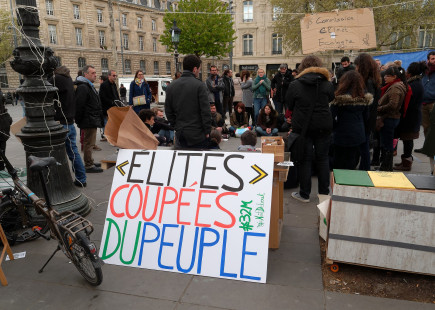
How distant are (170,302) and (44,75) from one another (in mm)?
3130

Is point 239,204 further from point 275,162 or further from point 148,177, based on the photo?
point 148,177

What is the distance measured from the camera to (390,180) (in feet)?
9.68

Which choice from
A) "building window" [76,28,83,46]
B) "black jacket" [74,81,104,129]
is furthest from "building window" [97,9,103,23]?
"black jacket" [74,81,104,129]

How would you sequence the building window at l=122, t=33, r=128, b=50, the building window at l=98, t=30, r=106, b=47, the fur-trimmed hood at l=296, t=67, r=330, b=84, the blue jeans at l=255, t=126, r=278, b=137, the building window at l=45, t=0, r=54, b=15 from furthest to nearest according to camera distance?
the building window at l=122, t=33, r=128, b=50
the building window at l=98, t=30, r=106, b=47
the building window at l=45, t=0, r=54, b=15
the blue jeans at l=255, t=126, r=278, b=137
the fur-trimmed hood at l=296, t=67, r=330, b=84

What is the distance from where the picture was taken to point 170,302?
2744 mm

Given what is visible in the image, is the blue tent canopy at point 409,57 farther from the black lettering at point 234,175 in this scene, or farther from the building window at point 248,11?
the building window at point 248,11

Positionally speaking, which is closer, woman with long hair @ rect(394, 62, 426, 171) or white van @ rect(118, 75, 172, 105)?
woman with long hair @ rect(394, 62, 426, 171)

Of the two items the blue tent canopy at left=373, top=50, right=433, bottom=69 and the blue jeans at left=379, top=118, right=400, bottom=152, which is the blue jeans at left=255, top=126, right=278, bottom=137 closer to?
the blue jeans at left=379, top=118, right=400, bottom=152

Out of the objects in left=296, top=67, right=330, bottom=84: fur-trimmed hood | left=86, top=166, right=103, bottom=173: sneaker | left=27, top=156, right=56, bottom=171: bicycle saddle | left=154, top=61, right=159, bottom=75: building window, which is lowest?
left=86, top=166, right=103, bottom=173: sneaker

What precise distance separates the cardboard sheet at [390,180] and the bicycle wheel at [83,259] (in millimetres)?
2423

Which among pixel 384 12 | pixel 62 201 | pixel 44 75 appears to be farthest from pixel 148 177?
pixel 384 12

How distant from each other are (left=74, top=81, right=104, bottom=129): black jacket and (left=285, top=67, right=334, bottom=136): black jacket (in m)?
3.90

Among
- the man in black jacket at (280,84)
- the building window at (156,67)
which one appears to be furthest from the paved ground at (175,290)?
the building window at (156,67)

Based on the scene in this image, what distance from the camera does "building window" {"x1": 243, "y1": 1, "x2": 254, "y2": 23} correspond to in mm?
43438
